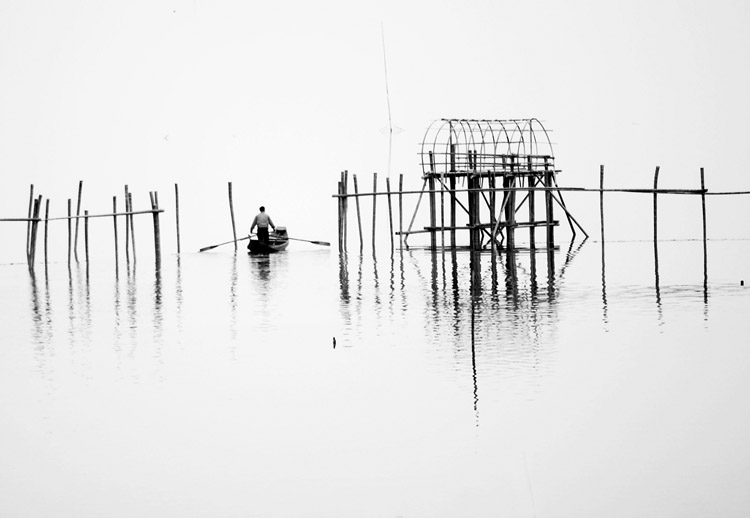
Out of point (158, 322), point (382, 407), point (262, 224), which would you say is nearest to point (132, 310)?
point (158, 322)

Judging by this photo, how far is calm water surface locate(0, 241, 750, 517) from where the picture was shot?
8.81 m

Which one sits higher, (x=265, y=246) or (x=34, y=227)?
(x=34, y=227)

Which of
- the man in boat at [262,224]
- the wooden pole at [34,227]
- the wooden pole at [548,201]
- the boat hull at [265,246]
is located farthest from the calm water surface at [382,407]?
the boat hull at [265,246]

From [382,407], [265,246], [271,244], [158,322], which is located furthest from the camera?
[271,244]

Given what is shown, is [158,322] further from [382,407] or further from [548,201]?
[548,201]

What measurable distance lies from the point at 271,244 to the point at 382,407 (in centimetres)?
2774

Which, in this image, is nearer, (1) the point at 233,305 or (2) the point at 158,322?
(2) the point at 158,322

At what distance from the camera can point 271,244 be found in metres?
39.0

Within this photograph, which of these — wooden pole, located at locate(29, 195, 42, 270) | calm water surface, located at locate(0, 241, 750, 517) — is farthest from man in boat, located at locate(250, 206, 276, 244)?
calm water surface, located at locate(0, 241, 750, 517)

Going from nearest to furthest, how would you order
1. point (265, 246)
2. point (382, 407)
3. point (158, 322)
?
point (382, 407) → point (158, 322) → point (265, 246)

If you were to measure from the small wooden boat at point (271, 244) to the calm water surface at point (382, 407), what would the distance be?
17.0 metres

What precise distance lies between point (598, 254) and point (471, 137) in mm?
6983

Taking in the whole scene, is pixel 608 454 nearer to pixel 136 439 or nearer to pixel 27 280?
pixel 136 439

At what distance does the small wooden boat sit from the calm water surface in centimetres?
1700
